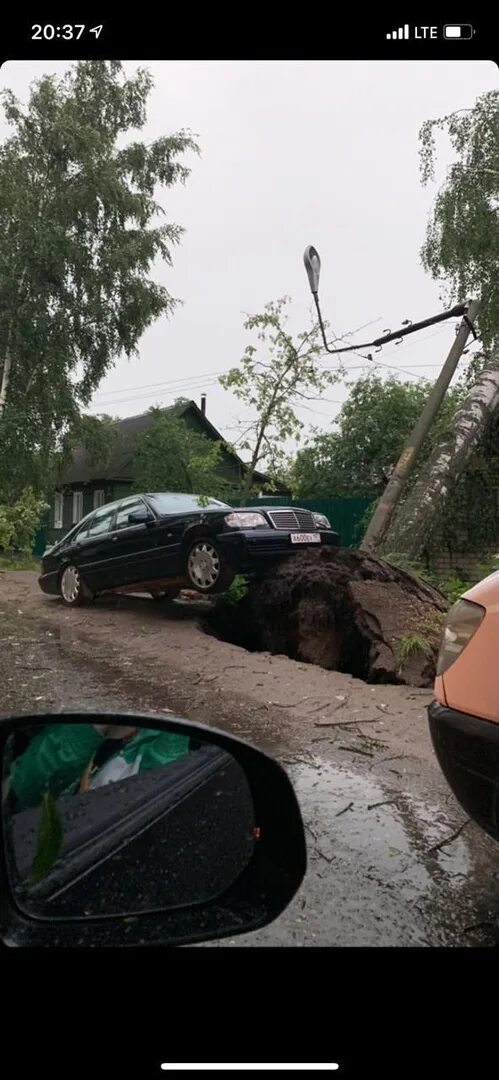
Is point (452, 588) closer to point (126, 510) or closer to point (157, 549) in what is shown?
point (157, 549)

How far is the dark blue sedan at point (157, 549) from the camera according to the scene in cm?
443

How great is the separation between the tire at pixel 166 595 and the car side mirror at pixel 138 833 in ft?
12.2

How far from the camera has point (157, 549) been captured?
4402 mm

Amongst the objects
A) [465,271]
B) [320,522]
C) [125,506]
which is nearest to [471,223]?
[465,271]

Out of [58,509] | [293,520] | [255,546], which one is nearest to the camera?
[255,546]

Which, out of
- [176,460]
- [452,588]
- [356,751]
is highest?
[176,460]

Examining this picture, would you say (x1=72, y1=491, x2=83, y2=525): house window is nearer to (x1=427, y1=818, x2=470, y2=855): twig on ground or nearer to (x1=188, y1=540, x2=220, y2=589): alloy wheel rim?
(x1=188, y1=540, x2=220, y2=589): alloy wheel rim

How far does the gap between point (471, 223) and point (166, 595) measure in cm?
561

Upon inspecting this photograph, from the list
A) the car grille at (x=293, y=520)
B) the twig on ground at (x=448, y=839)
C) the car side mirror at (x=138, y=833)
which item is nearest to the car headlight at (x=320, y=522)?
the car grille at (x=293, y=520)
